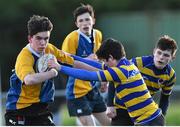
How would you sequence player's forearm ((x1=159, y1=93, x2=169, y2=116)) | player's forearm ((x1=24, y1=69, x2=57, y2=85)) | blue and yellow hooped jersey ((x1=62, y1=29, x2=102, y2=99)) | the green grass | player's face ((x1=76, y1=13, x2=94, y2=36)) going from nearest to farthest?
player's forearm ((x1=24, y1=69, x2=57, y2=85)) → player's forearm ((x1=159, y1=93, x2=169, y2=116)) → blue and yellow hooped jersey ((x1=62, y1=29, x2=102, y2=99)) → player's face ((x1=76, y1=13, x2=94, y2=36)) → the green grass

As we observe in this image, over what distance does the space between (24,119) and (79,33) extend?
1.62m

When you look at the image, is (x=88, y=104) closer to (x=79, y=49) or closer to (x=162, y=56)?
(x=79, y=49)

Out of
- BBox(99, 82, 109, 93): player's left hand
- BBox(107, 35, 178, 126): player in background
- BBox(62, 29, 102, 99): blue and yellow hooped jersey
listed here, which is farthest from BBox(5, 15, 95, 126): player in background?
BBox(99, 82, 109, 93): player's left hand

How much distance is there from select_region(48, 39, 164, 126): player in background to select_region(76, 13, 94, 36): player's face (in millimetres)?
1504

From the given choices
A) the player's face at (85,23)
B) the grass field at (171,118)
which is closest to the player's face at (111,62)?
the player's face at (85,23)

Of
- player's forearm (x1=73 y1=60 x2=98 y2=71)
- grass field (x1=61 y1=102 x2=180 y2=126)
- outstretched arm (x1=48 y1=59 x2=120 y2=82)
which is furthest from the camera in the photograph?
grass field (x1=61 y1=102 x2=180 y2=126)

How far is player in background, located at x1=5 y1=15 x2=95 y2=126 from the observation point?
8461 millimetres

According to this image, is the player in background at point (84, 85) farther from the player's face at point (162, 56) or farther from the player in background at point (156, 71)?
the player's face at point (162, 56)

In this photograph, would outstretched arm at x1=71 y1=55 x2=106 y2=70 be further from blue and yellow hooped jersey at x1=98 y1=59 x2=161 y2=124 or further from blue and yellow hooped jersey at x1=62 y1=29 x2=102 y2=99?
blue and yellow hooped jersey at x1=62 y1=29 x2=102 y2=99

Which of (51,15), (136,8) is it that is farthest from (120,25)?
(51,15)

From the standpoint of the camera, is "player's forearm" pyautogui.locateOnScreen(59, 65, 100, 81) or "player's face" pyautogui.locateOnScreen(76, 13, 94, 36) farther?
"player's face" pyautogui.locateOnScreen(76, 13, 94, 36)

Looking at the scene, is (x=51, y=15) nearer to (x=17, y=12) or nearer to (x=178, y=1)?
(x=17, y=12)

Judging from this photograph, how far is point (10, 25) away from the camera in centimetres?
2789

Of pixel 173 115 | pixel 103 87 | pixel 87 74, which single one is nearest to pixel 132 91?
pixel 87 74
